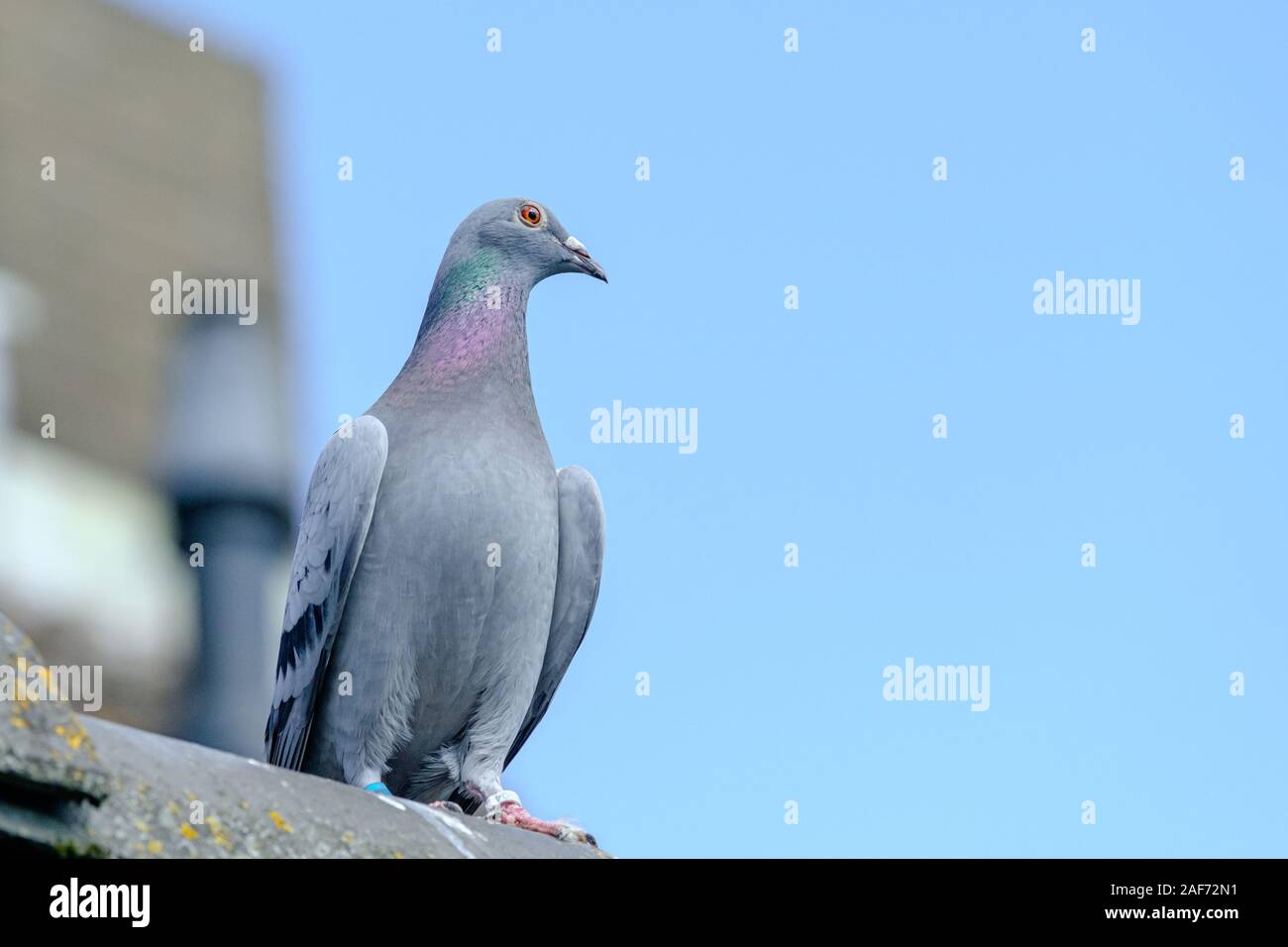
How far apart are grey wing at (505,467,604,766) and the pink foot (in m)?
0.93

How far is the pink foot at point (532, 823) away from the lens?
6.74 metres

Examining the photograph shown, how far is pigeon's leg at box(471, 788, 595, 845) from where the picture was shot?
675cm

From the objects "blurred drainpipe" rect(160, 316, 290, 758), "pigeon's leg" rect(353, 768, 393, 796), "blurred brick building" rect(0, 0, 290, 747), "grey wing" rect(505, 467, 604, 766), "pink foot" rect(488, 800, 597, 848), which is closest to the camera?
"pink foot" rect(488, 800, 597, 848)

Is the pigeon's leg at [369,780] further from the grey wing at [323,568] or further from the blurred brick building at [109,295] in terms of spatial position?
the blurred brick building at [109,295]

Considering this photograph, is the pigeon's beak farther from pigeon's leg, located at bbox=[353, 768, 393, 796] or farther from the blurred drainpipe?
the blurred drainpipe

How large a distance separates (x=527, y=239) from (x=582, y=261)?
0.93 ft

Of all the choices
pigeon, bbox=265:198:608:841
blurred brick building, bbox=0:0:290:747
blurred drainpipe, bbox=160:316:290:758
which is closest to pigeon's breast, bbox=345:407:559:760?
pigeon, bbox=265:198:608:841

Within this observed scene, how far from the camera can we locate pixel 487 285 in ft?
28.7

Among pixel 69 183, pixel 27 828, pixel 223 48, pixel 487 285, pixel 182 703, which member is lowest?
pixel 182 703

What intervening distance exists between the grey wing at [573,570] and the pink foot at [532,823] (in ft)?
3.04

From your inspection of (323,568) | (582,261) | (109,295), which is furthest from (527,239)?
(109,295)
